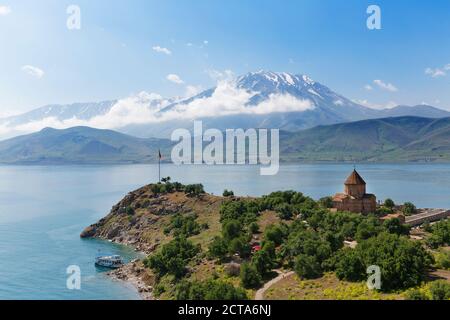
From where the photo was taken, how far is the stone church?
2625 inches

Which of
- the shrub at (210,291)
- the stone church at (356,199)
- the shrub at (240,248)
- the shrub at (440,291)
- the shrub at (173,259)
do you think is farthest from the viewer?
the stone church at (356,199)

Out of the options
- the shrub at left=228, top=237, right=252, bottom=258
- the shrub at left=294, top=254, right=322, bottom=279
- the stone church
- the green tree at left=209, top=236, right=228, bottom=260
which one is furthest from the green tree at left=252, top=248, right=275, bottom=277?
the stone church

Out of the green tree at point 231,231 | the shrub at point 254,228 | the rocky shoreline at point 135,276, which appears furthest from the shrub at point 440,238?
the rocky shoreline at point 135,276

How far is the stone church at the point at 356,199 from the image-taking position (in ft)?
219

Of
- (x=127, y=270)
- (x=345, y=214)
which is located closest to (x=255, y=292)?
(x=345, y=214)

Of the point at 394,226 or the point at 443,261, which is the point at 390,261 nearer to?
the point at 443,261

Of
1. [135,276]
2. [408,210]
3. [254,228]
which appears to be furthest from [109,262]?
[408,210]

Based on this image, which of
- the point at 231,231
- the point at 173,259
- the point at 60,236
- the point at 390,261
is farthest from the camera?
the point at 60,236

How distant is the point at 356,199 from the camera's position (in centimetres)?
6688

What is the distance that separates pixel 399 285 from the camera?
37.0 metres

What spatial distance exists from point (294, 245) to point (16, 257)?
49.6 meters

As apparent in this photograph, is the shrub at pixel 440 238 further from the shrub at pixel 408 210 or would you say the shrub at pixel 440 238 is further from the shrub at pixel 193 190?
the shrub at pixel 193 190

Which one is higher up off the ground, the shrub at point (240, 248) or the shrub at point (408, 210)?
the shrub at point (408, 210)
